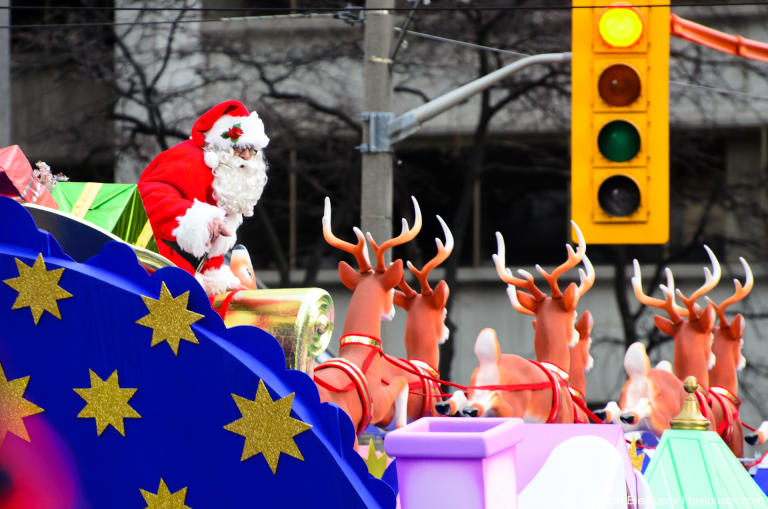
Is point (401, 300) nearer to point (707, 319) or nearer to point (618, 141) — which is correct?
point (618, 141)

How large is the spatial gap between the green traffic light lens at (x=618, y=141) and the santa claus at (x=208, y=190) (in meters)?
2.31

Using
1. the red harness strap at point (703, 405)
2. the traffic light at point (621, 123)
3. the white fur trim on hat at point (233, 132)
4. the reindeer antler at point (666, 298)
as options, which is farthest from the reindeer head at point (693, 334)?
the white fur trim on hat at point (233, 132)

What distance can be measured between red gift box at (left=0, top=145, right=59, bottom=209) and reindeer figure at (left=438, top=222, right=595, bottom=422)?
4.00 metres

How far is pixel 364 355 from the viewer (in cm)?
700

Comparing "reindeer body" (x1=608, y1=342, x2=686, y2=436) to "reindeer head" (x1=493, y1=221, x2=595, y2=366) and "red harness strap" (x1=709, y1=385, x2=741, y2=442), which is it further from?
"red harness strap" (x1=709, y1=385, x2=741, y2=442)

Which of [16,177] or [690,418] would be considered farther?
[690,418]

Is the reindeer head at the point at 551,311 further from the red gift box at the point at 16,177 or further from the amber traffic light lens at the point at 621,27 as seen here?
the red gift box at the point at 16,177

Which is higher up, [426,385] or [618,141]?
[618,141]

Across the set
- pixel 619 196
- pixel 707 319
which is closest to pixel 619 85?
pixel 619 196

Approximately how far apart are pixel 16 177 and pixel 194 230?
0.99m

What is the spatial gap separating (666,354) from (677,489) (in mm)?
11668

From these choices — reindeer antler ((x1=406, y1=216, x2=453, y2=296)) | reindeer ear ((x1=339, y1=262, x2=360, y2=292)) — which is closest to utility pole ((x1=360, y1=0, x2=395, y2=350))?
reindeer antler ((x1=406, y1=216, x2=453, y2=296))

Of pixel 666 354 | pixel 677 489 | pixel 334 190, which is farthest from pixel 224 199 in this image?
pixel 666 354

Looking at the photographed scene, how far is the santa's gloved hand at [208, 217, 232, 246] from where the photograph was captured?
207 inches
